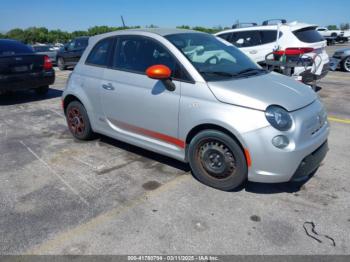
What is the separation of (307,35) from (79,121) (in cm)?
625

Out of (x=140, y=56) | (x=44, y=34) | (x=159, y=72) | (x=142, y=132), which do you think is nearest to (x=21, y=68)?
(x=140, y=56)

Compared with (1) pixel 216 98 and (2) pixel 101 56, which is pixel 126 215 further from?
(2) pixel 101 56

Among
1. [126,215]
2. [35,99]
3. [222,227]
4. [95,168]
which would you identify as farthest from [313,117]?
[35,99]

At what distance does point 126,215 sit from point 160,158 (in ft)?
4.53

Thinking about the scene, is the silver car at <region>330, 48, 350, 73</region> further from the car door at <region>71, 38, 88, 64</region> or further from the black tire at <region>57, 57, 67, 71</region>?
the black tire at <region>57, 57, 67, 71</region>

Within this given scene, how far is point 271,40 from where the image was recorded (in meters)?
8.62

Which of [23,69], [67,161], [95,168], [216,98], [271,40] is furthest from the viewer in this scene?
[271,40]

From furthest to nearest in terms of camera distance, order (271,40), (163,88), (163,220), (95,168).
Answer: (271,40) < (95,168) < (163,88) < (163,220)

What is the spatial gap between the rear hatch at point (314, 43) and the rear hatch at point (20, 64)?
657 centimetres

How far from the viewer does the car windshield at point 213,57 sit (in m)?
3.58

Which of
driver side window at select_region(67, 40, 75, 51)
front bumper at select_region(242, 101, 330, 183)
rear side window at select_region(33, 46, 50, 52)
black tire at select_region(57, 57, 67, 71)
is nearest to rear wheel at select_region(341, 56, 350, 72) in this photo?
front bumper at select_region(242, 101, 330, 183)

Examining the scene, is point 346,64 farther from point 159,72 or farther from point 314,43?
point 159,72

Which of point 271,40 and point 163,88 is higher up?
point 271,40

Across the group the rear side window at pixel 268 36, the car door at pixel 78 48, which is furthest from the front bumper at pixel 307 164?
the car door at pixel 78 48
